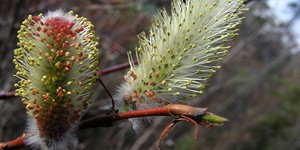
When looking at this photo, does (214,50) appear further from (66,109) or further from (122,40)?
(122,40)

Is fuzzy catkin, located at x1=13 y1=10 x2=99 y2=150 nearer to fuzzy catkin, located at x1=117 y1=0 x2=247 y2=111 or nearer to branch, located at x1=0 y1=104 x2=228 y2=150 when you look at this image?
branch, located at x1=0 y1=104 x2=228 y2=150

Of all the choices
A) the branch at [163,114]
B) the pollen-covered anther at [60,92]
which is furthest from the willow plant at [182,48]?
the pollen-covered anther at [60,92]

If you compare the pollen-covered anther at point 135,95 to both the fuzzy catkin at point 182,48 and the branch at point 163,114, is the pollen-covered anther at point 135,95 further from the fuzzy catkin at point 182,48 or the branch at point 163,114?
the branch at point 163,114

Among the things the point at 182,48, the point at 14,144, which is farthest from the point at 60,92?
the point at 182,48

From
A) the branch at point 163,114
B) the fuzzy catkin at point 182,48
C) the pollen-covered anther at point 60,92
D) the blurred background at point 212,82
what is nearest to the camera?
the branch at point 163,114

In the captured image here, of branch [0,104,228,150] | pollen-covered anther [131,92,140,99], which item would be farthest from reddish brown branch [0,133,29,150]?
pollen-covered anther [131,92,140,99]
